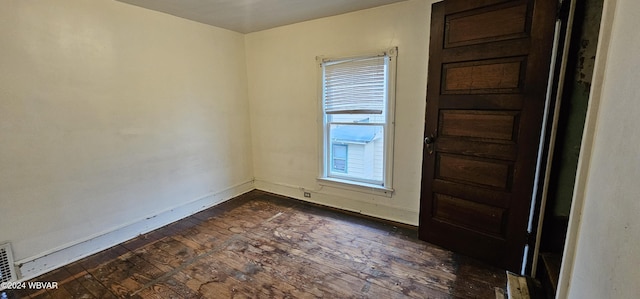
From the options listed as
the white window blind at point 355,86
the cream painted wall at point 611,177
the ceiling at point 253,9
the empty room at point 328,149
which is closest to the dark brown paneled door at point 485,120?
the empty room at point 328,149

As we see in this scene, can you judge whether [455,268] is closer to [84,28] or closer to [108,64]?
[108,64]

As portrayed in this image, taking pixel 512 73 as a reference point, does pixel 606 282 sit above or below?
below

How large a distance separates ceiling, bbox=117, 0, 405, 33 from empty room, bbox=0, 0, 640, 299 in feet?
0.10

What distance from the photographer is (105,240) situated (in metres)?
2.54

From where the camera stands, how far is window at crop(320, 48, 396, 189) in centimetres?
291

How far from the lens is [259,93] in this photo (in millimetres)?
3795

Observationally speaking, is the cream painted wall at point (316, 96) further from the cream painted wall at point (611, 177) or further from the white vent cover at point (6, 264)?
the white vent cover at point (6, 264)

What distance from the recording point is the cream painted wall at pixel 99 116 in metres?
2.00

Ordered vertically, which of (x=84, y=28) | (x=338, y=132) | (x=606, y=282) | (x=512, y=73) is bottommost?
(x=606, y=282)

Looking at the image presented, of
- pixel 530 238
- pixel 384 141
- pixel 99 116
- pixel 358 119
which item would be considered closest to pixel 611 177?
pixel 530 238

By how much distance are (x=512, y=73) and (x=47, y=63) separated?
3524 millimetres

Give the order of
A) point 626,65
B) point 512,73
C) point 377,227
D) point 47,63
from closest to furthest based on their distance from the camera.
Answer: point 626,65 < point 512,73 < point 47,63 < point 377,227

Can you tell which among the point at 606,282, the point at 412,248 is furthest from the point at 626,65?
the point at 412,248

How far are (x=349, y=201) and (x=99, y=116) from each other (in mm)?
2689
